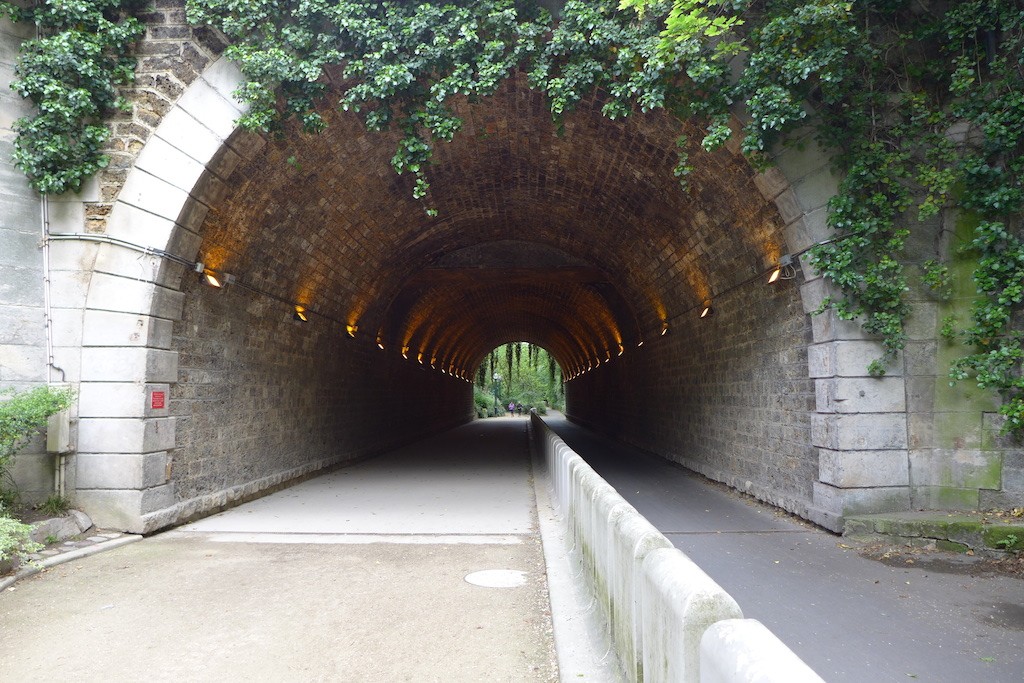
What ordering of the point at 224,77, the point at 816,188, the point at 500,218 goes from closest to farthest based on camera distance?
Answer: the point at 224,77 → the point at 816,188 → the point at 500,218

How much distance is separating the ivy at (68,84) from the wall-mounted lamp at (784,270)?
7.78 meters

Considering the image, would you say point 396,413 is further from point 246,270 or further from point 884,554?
point 884,554

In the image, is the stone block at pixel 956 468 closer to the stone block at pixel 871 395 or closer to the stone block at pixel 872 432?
Result: the stone block at pixel 872 432

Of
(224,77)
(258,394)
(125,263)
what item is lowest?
(258,394)

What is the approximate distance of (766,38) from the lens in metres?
6.64

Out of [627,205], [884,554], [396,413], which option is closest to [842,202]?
[884,554]

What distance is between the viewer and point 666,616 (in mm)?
2293

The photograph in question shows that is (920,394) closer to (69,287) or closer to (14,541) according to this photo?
(14,541)

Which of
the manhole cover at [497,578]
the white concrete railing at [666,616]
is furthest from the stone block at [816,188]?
the manhole cover at [497,578]

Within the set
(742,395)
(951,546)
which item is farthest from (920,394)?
(742,395)

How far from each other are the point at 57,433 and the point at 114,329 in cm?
117

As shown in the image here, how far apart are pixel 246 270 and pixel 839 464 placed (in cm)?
791

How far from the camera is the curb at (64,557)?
518 cm

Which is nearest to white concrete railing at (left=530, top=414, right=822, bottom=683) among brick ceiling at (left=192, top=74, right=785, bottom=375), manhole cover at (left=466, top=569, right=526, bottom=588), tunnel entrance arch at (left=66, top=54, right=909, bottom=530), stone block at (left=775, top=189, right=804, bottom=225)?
manhole cover at (left=466, top=569, right=526, bottom=588)
